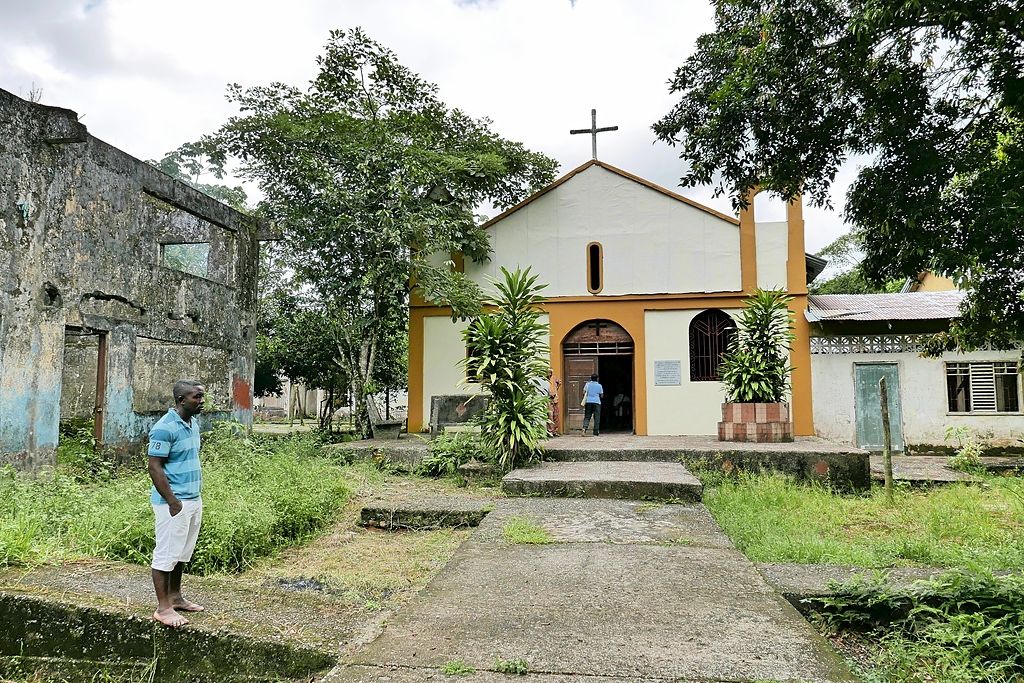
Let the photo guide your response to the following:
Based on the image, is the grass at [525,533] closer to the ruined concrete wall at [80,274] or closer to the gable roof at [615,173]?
the ruined concrete wall at [80,274]

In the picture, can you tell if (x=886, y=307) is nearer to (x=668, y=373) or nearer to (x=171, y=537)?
(x=668, y=373)

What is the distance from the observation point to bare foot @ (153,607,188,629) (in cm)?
331

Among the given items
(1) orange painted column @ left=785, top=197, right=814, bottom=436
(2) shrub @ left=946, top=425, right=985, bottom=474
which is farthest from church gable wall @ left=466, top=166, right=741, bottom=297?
(2) shrub @ left=946, top=425, right=985, bottom=474

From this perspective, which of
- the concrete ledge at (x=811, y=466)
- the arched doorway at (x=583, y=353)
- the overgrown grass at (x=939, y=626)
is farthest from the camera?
the arched doorway at (x=583, y=353)

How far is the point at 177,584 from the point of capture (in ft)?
11.5

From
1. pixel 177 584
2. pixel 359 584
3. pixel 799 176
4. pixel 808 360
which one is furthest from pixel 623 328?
pixel 177 584

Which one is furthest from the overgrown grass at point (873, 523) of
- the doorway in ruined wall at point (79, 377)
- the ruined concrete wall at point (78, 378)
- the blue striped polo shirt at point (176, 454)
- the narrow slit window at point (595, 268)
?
the ruined concrete wall at point (78, 378)

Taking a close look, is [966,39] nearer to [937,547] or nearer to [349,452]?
[937,547]

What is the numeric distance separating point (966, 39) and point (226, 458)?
8.22 meters

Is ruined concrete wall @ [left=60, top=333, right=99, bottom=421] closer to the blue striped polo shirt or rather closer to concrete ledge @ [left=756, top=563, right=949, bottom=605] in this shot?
the blue striped polo shirt

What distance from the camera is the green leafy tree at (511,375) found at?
8.39 metres

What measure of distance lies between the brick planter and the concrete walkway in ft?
17.1

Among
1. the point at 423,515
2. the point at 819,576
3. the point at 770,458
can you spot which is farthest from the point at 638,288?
the point at 819,576

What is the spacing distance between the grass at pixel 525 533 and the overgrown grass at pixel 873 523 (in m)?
1.60
